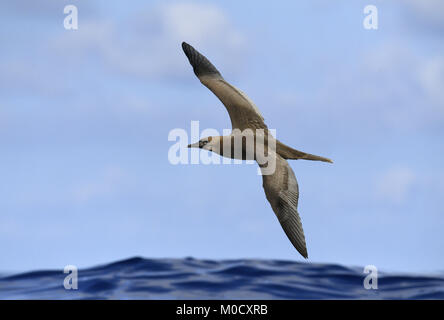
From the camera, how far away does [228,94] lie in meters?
12.7

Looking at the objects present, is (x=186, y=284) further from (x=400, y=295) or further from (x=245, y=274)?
(x=400, y=295)

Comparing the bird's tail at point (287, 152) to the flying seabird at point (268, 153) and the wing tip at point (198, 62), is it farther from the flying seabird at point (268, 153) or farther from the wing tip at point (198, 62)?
the wing tip at point (198, 62)

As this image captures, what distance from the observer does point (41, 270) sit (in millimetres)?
21547

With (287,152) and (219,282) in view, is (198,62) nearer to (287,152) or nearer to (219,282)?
(287,152)

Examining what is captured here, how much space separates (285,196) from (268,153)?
2.84 ft

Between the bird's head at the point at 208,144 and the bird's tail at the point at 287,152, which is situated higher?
the bird's head at the point at 208,144

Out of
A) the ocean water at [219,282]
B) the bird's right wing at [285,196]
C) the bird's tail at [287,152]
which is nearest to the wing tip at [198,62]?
the bird's tail at [287,152]

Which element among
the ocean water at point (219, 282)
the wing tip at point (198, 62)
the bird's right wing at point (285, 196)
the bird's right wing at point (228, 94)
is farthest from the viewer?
the ocean water at point (219, 282)

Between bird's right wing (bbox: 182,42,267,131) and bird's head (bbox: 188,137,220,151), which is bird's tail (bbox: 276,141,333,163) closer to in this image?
bird's right wing (bbox: 182,42,267,131)

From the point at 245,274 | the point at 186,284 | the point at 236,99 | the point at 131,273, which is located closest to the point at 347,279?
the point at 245,274

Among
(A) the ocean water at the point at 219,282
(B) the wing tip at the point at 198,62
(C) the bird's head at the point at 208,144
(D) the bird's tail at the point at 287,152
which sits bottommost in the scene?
(A) the ocean water at the point at 219,282

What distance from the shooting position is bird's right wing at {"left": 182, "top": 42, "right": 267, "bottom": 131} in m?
12.1

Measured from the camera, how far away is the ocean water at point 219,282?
58.0ft

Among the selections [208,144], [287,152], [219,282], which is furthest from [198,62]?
[219,282]
